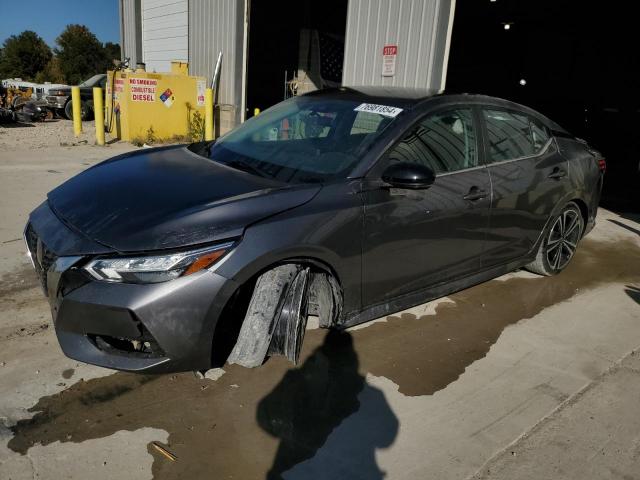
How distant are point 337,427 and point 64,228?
1739 millimetres

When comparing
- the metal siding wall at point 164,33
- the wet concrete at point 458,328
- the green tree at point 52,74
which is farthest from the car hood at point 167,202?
the green tree at point 52,74

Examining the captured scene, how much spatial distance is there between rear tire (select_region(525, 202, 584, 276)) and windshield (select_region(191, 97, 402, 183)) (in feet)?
6.87

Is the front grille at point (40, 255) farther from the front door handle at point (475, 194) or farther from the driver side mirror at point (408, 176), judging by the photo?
the front door handle at point (475, 194)

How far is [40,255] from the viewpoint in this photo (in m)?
2.76

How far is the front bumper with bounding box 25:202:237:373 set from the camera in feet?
7.78

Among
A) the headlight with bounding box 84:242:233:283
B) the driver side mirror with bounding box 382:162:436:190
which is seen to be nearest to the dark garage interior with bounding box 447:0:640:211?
the driver side mirror with bounding box 382:162:436:190

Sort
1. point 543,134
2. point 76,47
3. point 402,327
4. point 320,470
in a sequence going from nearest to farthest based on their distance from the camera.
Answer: point 320,470 < point 402,327 < point 543,134 < point 76,47

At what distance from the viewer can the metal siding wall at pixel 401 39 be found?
24.9ft

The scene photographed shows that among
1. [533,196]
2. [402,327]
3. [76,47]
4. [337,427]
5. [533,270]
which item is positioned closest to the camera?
[337,427]

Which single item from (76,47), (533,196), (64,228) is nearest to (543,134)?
(533,196)

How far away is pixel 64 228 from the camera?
107 inches

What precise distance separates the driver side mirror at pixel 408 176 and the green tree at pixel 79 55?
214 feet

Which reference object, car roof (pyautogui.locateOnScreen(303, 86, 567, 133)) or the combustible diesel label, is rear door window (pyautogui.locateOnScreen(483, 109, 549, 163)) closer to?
car roof (pyautogui.locateOnScreen(303, 86, 567, 133))

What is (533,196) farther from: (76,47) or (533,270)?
(76,47)
